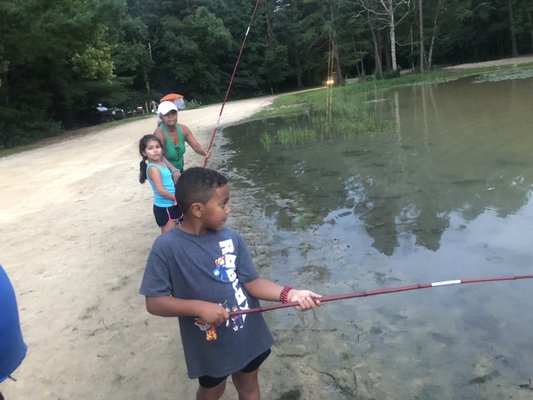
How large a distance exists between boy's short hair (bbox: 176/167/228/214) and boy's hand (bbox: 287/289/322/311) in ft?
1.79

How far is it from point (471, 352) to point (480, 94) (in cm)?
1609

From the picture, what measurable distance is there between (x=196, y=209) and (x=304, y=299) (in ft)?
1.93

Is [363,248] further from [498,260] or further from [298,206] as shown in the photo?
[298,206]

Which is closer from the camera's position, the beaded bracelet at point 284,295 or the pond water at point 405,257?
the beaded bracelet at point 284,295

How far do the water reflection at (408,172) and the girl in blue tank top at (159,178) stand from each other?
190 centimetres

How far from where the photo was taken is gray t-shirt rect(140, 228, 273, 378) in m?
1.97

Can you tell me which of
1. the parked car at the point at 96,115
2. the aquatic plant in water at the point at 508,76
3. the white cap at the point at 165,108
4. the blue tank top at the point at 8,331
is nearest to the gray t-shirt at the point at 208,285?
the blue tank top at the point at 8,331

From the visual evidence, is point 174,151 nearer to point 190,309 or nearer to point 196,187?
point 196,187

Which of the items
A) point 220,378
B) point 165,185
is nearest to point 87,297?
point 165,185

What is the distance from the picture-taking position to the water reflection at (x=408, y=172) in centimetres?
566

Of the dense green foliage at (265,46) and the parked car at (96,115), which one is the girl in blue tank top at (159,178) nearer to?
the dense green foliage at (265,46)

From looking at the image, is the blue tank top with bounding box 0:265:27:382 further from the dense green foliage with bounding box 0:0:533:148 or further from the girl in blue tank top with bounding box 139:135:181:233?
the dense green foliage with bounding box 0:0:533:148

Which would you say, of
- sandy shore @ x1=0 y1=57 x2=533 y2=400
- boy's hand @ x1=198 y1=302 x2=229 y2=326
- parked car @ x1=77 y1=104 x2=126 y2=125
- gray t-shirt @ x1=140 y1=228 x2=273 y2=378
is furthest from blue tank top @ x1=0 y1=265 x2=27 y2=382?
parked car @ x1=77 y1=104 x2=126 y2=125

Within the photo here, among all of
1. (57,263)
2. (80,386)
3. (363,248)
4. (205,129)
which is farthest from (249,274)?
(205,129)
